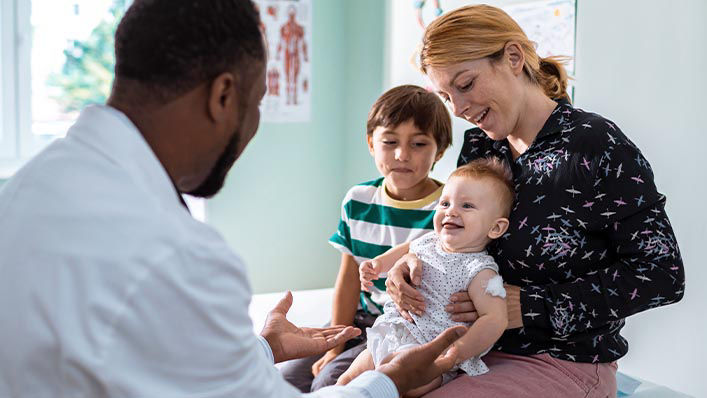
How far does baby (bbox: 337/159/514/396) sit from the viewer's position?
1.54 meters

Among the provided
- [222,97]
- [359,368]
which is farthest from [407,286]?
[222,97]

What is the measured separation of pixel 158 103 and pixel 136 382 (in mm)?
352

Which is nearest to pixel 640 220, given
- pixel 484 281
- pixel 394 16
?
pixel 484 281

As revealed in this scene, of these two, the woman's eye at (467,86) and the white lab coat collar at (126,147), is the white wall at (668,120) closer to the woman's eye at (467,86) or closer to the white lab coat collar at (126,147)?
the woman's eye at (467,86)

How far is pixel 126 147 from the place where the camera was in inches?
36.8

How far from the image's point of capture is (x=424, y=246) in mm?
1707

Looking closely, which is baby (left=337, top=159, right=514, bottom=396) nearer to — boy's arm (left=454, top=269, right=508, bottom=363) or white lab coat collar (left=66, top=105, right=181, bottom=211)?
boy's arm (left=454, top=269, right=508, bottom=363)

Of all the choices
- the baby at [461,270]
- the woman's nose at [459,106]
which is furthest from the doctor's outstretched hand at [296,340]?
the woman's nose at [459,106]

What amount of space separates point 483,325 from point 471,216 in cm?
23

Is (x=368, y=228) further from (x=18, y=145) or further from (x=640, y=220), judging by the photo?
(x=18, y=145)

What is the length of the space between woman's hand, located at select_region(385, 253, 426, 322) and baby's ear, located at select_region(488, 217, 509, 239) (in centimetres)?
16

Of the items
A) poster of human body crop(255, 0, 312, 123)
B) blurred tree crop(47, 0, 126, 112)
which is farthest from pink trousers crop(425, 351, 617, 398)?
blurred tree crop(47, 0, 126, 112)

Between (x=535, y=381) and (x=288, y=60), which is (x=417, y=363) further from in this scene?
(x=288, y=60)

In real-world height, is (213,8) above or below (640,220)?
above
